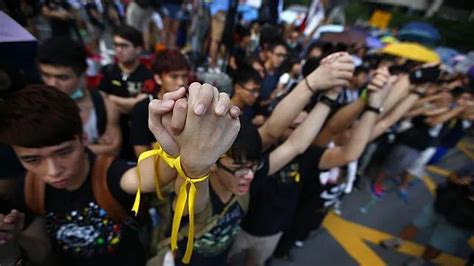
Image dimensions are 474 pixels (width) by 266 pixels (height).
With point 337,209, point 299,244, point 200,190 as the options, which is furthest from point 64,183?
point 337,209

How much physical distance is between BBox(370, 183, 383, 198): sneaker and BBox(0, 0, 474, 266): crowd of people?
84 centimetres

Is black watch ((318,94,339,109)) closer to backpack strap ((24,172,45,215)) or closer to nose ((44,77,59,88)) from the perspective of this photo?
backpack strap ((24,172,45,215))

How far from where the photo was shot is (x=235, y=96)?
8.51ft

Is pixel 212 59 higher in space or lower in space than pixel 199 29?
lower

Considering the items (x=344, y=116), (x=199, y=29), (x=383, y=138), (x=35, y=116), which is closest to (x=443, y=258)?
(x=383, y=138)

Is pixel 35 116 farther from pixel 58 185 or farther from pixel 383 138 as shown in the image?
pixel 383 138

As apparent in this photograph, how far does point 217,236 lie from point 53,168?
2.91ft

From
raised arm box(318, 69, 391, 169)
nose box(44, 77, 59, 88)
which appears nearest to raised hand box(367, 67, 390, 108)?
raised arm box(318, 69, 391, 169)

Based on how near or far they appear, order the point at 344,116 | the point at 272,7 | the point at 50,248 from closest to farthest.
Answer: the point at 50,248 < the point at 344,116 < the point at 272,7

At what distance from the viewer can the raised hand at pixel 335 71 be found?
1.38 metres

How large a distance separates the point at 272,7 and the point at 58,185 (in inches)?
132

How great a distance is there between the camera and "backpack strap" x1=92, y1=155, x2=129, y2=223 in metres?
1.34

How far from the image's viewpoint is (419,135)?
393cm

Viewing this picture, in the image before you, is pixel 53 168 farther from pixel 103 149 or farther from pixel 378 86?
pixel 378 86
